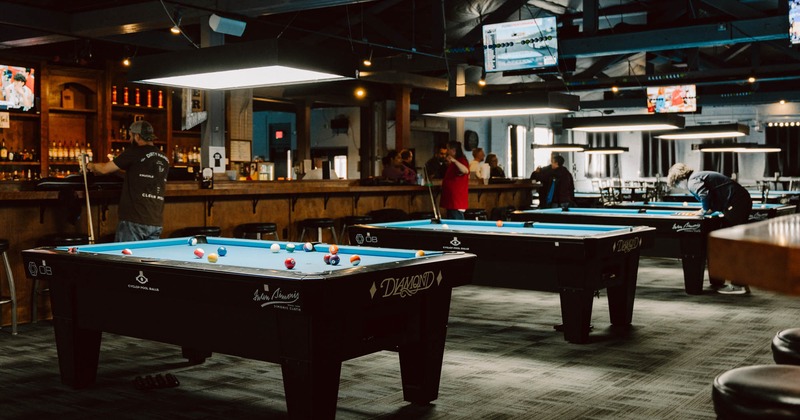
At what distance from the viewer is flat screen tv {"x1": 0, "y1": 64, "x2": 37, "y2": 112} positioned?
395 inches

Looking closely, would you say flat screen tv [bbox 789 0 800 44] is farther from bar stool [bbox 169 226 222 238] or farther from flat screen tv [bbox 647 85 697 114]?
bar stool [bbox 169 226 222 238]

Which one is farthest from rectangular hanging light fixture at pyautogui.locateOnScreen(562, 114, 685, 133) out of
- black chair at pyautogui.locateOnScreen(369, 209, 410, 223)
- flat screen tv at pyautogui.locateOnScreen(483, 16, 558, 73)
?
black chair at pyautogui.locateOnScreen(369, 209, 410, 223)

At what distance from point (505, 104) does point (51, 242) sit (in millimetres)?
4263

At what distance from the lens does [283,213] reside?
9.26 metres

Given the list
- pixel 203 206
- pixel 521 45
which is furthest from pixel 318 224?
pixel 521 45

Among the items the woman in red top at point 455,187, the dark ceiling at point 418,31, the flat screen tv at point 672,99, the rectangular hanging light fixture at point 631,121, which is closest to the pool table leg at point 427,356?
the dark ceiling at point 418,31

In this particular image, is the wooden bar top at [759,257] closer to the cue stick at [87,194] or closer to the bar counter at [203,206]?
the cue stick at [87,194]

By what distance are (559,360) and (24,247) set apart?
444 cm

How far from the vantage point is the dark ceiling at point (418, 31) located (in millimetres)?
9758

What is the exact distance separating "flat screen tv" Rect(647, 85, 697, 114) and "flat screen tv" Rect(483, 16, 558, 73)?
15.9 ft

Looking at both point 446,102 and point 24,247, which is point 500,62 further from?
point 24,247

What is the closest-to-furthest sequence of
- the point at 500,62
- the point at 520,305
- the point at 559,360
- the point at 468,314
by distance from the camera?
the point at 559,360
the point at 468,314
the point at 520,305
the point at 500,62

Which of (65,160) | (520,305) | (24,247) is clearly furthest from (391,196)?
(24,247)

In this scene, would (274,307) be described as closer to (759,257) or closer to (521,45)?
(759,257)
